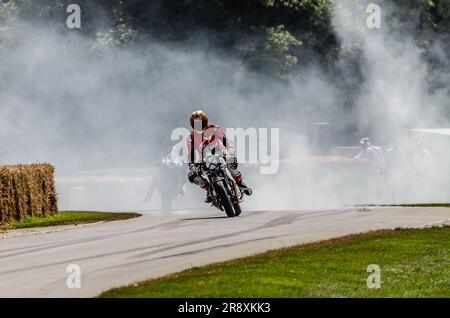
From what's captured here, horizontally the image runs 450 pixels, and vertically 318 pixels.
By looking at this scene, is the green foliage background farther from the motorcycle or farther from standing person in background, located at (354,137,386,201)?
the motorcycle

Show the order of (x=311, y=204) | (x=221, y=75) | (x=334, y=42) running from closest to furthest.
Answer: (x=311, y=204), (x=221, y=75), (x=334, y=42)

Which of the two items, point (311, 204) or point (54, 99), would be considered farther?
point (54, 99)

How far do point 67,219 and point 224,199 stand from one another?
437 cm

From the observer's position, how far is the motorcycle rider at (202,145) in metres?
24.6

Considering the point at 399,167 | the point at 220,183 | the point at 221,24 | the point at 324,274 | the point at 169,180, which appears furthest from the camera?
the point at 221,24

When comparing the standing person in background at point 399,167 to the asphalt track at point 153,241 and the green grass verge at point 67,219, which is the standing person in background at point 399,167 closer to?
the green grass verge at point 67,219

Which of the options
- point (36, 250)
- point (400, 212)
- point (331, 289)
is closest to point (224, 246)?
point (36, 250)

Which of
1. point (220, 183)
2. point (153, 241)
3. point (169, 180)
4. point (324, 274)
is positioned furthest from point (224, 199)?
point (324, 274)

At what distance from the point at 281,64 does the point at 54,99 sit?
10.1m

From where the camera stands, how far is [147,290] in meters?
13.2

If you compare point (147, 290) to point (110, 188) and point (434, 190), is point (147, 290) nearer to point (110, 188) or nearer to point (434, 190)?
point (434, 190)

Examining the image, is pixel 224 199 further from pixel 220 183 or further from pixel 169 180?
pixel 169 180

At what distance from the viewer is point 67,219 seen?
26.8m

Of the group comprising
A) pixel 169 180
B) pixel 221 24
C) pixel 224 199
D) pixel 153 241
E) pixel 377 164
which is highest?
pixel 221 24
